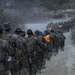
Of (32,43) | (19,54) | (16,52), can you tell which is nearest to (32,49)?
(32,43)

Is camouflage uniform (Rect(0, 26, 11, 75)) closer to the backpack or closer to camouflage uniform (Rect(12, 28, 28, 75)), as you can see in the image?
camouflage uniform (Rect(12, 28, 28, 75))

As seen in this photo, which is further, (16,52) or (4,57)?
(16,52)

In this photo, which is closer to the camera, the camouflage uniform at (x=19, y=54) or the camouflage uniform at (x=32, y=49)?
the camouflage uniform at (x=19, y=54)

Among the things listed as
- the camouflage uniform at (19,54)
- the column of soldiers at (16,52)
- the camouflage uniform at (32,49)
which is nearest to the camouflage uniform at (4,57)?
the column of soldiers at (16,52)

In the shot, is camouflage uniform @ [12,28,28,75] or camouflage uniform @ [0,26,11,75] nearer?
camouflage uniform @ [0,26,11,75]

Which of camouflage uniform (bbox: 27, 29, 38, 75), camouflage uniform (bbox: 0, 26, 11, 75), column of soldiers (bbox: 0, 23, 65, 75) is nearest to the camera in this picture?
camouflage uniform (bbox: 0, 26, 11, 75)

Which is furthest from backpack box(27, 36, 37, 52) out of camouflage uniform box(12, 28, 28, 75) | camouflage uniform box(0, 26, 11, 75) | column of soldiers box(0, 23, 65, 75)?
camouflage uniform box(0, 26, 11, 75)

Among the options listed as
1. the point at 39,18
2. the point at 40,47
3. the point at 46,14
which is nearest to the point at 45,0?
the point at 46,14

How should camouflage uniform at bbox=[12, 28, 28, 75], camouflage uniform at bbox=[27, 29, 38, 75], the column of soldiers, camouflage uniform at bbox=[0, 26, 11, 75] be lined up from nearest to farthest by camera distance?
camouflage uniform at bbox=[0, 26, 11, 75]
the column of soldiers
camouflage uniform at bbox=[12, 28, 28, 75]
camouflage uniform at bbox=[27, 29, 38, 75]

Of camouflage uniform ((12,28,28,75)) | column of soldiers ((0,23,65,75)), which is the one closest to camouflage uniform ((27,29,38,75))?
column of soldiers ((0,23,65,75))

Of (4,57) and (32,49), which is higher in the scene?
(4,57)

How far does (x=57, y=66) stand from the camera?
20703mm

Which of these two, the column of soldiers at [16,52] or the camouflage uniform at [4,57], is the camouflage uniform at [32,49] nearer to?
the column of soldiers at [16,52]

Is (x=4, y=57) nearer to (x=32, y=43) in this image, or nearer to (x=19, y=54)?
(x=19, y=54)
